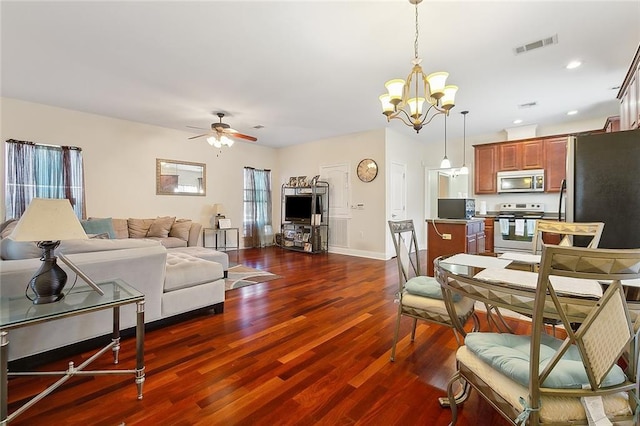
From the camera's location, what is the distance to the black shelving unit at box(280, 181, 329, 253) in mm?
6629

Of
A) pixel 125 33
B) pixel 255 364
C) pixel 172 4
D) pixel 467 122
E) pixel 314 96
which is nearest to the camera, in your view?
pixel 255 364

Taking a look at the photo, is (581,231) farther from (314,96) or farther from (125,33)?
(125,33)

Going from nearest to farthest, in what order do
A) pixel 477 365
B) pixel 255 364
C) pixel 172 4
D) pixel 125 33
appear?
pixel 477 365 < pixel 255 364 < pixel 172 4 < pixel 125 33

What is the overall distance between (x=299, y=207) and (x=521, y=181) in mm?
Result: 4707

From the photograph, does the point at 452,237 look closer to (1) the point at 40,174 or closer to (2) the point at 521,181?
(2) the point at 521,181

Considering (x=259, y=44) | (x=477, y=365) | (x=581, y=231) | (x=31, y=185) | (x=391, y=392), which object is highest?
(x=259, y=44)

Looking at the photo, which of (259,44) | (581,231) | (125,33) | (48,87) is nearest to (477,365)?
(581,231)

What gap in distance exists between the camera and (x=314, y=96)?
4098 mm

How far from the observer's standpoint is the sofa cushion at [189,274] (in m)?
2.65

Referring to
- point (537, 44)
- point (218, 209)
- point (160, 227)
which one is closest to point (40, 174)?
point (160, 227)

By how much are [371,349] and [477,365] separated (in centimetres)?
111

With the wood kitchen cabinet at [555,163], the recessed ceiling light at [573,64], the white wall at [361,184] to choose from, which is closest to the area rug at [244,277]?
the white wall at [361,184]

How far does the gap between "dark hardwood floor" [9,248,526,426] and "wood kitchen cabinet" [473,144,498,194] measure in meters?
3.92

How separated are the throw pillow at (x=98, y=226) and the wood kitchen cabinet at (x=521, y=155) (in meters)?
7.16
